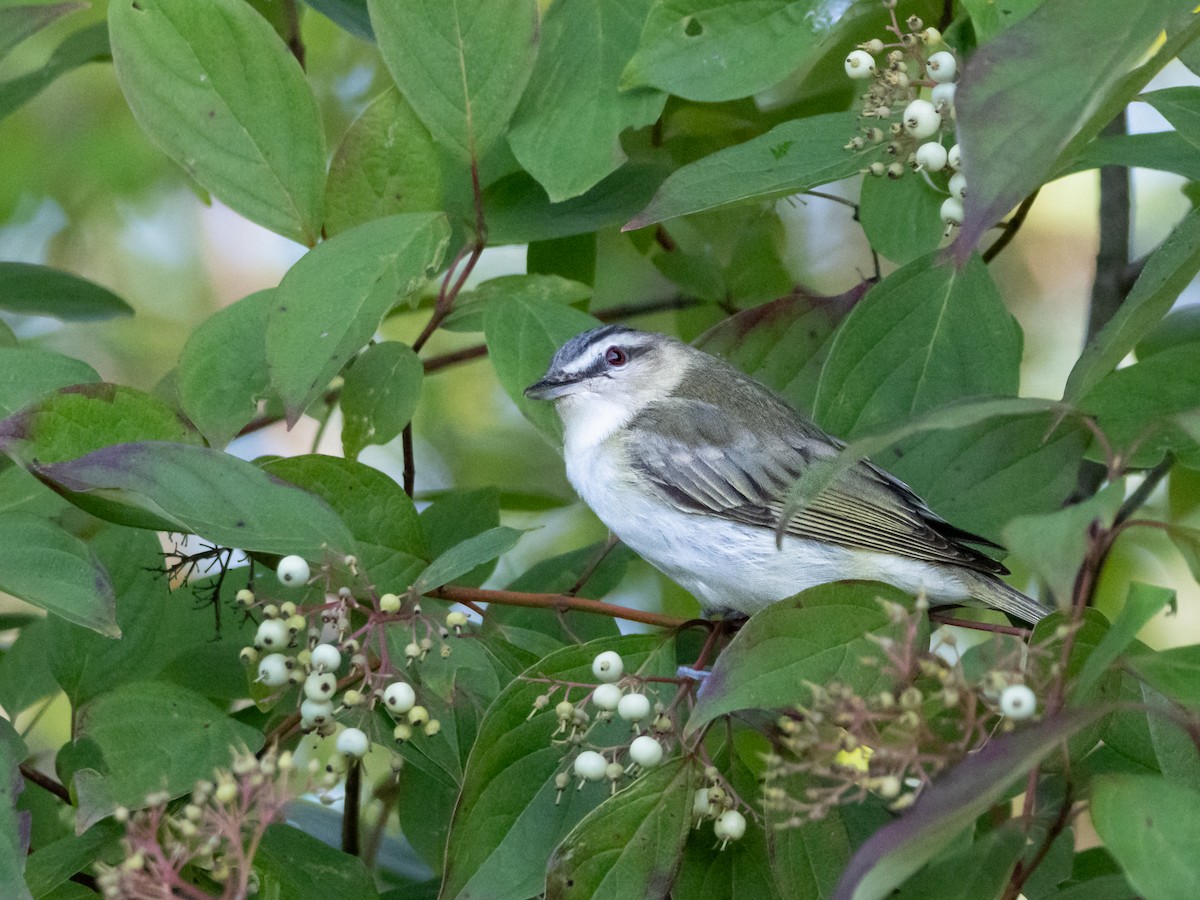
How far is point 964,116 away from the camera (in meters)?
1.25

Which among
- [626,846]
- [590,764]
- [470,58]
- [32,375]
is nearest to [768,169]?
[470,58]

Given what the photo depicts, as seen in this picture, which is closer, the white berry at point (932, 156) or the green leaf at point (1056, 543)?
the green leaf at point (1056, 543)

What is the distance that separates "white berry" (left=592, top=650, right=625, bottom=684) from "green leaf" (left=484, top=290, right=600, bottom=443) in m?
0.65

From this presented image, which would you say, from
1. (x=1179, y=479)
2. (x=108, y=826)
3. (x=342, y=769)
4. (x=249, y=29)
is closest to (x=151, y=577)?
(x=108, y=826)

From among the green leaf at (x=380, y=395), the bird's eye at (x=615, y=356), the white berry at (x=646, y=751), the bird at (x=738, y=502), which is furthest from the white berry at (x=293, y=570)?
the bird's eye at (x=615, y=356)

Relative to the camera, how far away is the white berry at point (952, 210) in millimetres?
2211

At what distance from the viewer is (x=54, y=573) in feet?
5.65

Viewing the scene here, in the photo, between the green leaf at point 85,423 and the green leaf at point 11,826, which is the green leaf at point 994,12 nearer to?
the green leaf at point 85,423

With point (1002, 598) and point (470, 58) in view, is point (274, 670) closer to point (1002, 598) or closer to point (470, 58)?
point (470, 58)

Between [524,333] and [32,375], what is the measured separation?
831 millimetres

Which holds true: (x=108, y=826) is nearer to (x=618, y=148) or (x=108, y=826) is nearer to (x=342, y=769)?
(x=342, y=769)

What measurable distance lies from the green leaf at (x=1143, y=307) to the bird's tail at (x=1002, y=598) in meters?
1.01

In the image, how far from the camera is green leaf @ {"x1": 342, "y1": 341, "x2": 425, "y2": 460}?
2273mm

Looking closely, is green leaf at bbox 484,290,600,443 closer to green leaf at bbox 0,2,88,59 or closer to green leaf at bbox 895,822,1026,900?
green leaf at bbox 0,2,88,59
